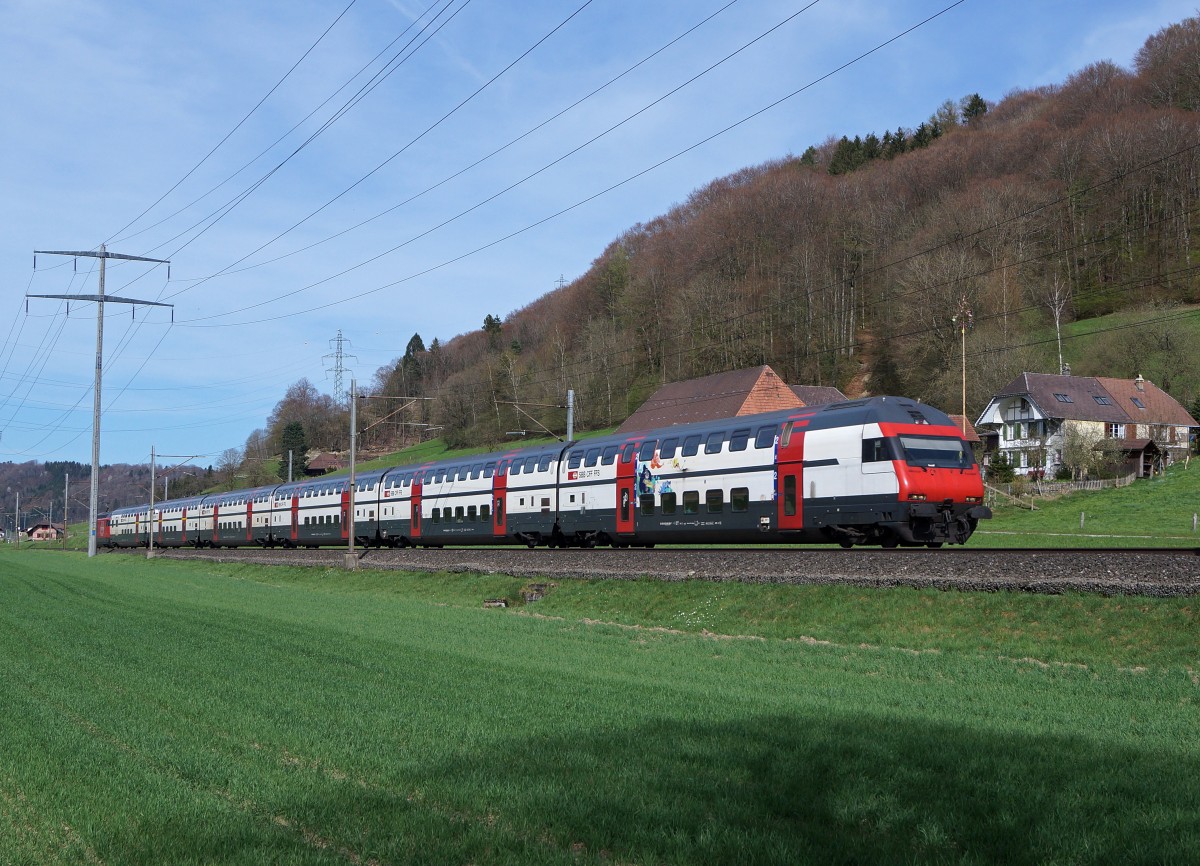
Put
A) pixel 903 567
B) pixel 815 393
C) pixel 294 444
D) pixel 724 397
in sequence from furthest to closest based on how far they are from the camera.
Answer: pixel 294 444 < pixel 815 393 < pixel 724 397 < pixel 903 567

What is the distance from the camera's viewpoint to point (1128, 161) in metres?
86.6

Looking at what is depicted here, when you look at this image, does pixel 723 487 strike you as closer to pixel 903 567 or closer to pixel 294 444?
pixel 903 567

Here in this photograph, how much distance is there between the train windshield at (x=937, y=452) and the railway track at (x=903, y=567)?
8.52 feet

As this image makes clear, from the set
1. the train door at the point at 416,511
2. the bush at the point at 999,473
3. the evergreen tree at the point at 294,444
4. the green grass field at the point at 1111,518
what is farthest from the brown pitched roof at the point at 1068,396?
the evergreen tree at the point at 294,444

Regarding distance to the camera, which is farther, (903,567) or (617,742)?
(903,567)

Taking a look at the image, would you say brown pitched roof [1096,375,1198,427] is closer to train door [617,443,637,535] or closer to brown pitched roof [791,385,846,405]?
brown pitched roof [791,385,846,405]

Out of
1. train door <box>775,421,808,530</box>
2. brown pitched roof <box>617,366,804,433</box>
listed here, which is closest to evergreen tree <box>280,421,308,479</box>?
brown pitched roof <box>617,366,804,433</box>

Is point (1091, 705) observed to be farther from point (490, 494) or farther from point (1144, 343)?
point (1144, 343)

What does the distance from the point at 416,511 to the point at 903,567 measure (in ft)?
103

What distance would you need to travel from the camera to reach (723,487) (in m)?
30.0

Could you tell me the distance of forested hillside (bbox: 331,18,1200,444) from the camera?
82.2 meters

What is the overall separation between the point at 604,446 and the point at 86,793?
28.9 meters

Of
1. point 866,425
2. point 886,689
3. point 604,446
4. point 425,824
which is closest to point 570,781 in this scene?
point 425,824

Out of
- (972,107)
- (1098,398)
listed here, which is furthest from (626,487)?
(972,107)
